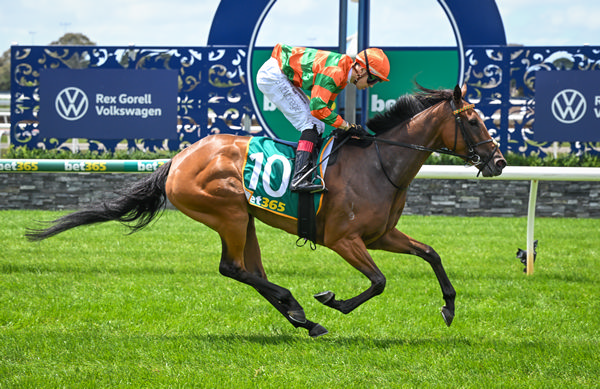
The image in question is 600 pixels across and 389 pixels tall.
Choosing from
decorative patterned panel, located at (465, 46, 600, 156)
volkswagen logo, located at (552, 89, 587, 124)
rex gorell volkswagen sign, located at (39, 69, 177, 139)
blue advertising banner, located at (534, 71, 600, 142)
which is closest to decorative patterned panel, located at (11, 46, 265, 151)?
rex gorell volkswagen sign, located at (39, 69, 177, 139)

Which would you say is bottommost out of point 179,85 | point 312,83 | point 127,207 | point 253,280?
point 253,280

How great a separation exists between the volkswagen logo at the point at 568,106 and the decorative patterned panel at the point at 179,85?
17.0 ft

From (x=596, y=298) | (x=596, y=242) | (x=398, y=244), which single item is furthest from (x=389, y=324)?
(x=596, y=242)

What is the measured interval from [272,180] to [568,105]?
8754 millimetres

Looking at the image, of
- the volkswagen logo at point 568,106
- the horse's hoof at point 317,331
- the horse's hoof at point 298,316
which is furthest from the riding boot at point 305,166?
the volkswagen logo at point 568,106

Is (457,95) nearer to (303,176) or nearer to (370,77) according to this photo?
(370,77)

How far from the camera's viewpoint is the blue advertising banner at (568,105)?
11234mm

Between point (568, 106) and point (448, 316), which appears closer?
point (448, 316)

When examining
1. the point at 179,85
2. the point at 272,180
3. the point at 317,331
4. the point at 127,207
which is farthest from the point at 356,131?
the point at 179,85

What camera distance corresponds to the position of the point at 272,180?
4.13 meters

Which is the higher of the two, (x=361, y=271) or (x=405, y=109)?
(x=405, y=109)

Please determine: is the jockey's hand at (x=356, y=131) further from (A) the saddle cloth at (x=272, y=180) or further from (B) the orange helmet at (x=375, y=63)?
Result: (B) the orange helmet at (x=375, y=63)

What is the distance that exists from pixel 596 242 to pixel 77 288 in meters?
6.27

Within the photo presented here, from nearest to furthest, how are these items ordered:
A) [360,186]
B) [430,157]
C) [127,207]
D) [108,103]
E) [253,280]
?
[360,186] < [253,280] < [127,207] < [430,157] < [108,103]
